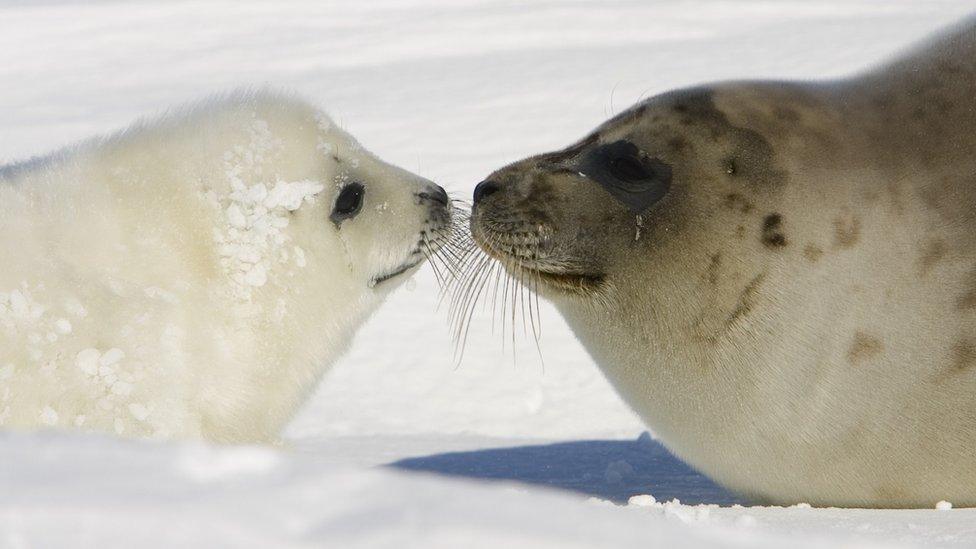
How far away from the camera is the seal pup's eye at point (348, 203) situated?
304 cm

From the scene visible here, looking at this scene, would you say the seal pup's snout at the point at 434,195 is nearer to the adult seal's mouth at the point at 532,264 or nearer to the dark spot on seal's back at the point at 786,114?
the adult seal's mouth at the point at 532,264

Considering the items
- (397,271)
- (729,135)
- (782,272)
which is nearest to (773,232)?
(782,272)

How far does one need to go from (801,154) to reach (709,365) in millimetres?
546

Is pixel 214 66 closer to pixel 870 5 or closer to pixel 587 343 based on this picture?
pixel 870 5

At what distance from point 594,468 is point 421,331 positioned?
3.90ft

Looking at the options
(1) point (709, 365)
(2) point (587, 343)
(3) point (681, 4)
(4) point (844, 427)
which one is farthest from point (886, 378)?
(3) point (681, 4)

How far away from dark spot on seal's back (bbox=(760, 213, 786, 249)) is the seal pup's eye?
3.05 feet

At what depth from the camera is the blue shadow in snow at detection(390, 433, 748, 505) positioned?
11.2 feet

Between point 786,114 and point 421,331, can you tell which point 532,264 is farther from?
point 421,331

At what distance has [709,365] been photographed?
10.4 feet

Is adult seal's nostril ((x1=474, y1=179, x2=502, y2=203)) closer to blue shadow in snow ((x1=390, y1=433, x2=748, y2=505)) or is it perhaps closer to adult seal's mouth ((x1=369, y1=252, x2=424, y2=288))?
adult seal's mouth ((x1=369, y1=252, x2=424, y2=288))

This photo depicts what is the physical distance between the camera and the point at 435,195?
327 cm

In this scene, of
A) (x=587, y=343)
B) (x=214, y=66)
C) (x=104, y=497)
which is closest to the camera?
(x=104, y=497)

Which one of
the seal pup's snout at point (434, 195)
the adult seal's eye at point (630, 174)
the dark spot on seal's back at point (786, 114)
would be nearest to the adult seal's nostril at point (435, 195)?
the seal pup's snout at point (434, 195)
